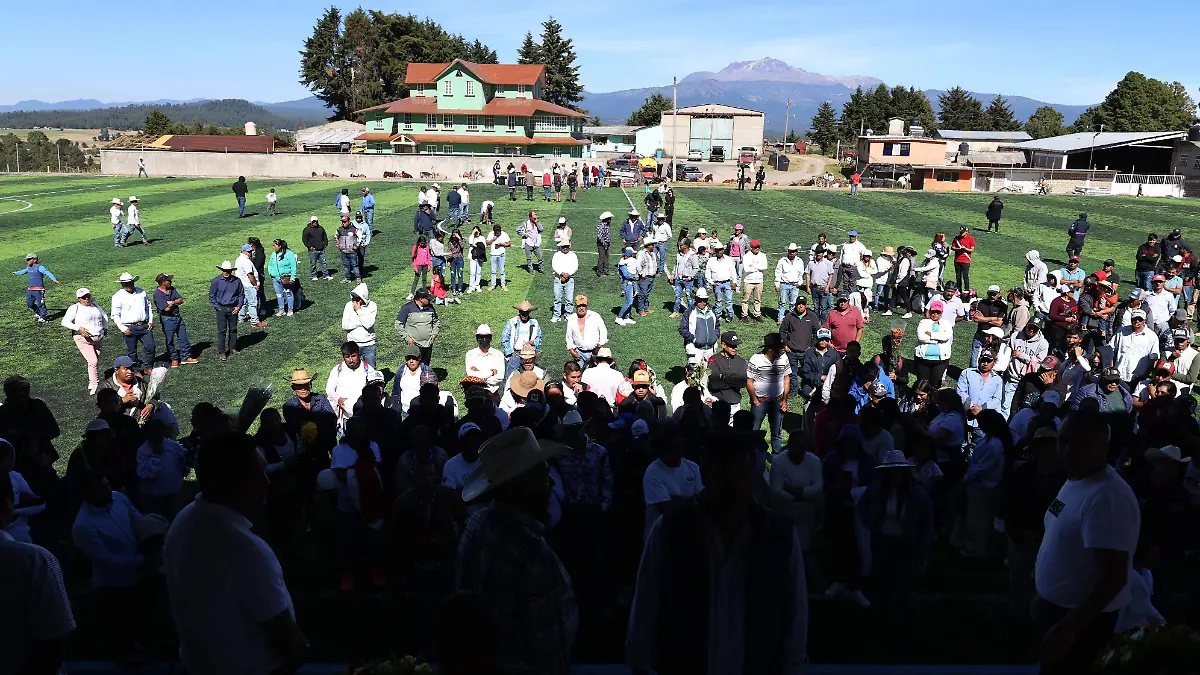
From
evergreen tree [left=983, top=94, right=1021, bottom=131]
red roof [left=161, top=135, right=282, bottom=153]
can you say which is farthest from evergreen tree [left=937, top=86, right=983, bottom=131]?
red roof [left=161, top=135, right=282, bottom=153]

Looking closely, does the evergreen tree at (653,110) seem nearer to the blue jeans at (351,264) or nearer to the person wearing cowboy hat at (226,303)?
the blue jeans at (351,264)

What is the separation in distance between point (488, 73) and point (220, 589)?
7549 cm

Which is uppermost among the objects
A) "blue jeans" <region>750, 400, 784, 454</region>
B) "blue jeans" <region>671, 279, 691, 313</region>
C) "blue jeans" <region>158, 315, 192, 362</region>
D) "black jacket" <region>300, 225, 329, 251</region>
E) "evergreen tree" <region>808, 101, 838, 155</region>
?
"evergreen tree" <region>808, 101, 838, 155</region>

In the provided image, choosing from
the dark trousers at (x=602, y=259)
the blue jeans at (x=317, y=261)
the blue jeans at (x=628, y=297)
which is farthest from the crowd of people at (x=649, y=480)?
the dark trousers at (x=602, y=259)

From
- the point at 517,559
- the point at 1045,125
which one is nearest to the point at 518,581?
the point at 517,559

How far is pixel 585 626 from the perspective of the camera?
21.3 feet

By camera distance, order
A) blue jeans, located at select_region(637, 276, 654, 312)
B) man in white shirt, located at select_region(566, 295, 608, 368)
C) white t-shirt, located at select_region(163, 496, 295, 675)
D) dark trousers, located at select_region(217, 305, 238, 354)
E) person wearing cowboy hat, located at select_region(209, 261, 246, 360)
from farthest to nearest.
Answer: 1. blue jeans, located at select_region(637, 276, 654, 312)
2. dark trousers, located at select_region(217, 305, 238, 354)
3. person wearing cowboy hat, located at select_region(209, 261, 246, 360)
4. man in white shirt, located at select_region(566, 295, 608, 368)
5. white t-shirt, located at select_region(163, 496, 295, 675)

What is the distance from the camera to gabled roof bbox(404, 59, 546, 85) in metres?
73.4

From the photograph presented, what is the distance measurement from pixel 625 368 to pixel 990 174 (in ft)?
175

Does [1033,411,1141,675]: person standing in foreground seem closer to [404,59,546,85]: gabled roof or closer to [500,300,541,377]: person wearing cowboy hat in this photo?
[500,300,541,377]: person wearing cowboy hat

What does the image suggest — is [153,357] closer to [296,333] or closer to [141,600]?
[296,333]

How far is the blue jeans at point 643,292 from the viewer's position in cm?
1733

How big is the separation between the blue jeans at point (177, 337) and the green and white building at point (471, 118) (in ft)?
191

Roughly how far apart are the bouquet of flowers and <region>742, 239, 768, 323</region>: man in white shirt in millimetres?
13208
